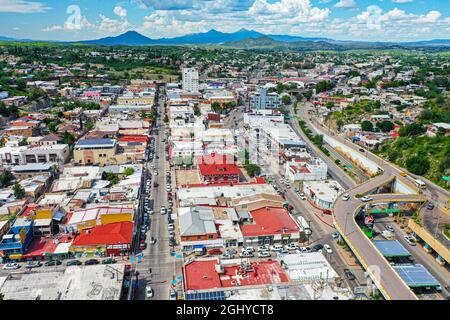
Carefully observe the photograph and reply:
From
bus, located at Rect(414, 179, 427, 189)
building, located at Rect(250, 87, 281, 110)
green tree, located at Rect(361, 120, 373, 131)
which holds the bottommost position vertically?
bus, located at Rect(414, 179, 427, 189)

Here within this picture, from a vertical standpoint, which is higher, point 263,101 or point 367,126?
point 263,101

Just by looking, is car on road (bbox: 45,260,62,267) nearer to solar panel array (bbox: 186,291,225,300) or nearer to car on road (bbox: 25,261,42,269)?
car on road (bbox: 25,261,42,269)

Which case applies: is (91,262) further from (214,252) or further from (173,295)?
(214,252)

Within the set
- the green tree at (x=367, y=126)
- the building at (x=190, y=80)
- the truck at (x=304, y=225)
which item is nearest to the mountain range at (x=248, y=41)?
the building at (x=190, y=80)

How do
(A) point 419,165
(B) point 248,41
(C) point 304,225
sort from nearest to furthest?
(C) point 304,225, (A) point 419,165, (B) point 248,41

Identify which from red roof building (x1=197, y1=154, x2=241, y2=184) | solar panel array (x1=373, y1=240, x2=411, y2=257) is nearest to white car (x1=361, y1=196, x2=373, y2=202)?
solar panel array (x1=373, y1=240, x2=411, y2=257)

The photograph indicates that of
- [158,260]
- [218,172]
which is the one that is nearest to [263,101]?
[218,172]
